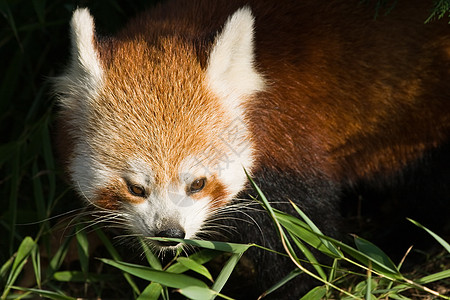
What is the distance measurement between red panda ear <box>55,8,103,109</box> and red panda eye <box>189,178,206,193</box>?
512 mm

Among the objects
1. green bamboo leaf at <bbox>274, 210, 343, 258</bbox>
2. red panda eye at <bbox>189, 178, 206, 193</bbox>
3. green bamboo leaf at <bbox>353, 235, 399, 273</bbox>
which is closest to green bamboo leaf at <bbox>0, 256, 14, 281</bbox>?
red panda eye at <bbox>189, 178, 206, 193</bbox>

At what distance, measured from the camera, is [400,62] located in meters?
2.77

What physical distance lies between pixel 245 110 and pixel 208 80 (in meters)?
0.21

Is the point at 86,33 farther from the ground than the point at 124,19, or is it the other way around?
the point at 124,19

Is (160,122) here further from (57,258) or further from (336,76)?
(57,258)

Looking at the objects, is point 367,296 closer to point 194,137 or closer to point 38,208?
point 194,137

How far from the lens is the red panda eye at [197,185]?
7.79 feet

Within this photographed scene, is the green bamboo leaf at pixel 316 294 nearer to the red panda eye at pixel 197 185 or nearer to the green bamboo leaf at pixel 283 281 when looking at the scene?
the green bamboo leaf at pixel 283 281

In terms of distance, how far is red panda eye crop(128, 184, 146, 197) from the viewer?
92.6 inches

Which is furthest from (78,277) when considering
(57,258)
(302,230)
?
(302,230)

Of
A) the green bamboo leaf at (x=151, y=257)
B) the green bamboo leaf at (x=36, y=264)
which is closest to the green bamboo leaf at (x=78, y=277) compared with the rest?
the green bamboo leaf at (x=36, y=264)

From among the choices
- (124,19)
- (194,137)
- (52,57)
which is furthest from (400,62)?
(52,57)

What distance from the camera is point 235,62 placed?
2.39 m

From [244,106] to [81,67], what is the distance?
656 mm
